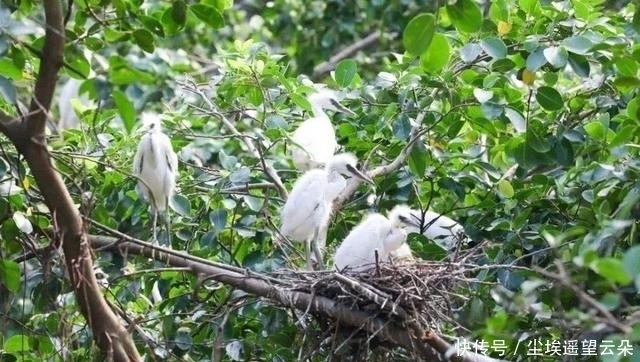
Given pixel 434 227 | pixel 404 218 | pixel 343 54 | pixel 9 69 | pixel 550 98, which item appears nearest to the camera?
pixel 9 69

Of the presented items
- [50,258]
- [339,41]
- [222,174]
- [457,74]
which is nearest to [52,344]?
[50,258]

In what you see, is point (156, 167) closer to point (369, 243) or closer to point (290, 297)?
point (369, 243)

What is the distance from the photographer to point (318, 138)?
18.2 feet

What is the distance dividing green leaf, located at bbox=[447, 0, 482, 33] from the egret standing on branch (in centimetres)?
171

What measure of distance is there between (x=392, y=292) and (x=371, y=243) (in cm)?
54

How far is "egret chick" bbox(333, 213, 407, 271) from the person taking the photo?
15.8 ft

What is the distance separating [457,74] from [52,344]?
1846 millimetres

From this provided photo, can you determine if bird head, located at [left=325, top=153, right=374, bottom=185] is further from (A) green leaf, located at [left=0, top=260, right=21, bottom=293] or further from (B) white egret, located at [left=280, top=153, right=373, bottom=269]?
(A) green leaf, located at [left=0, top=260, right=21, bottom=293]

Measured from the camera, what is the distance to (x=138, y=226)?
231 inches

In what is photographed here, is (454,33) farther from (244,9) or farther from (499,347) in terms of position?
(244,9)

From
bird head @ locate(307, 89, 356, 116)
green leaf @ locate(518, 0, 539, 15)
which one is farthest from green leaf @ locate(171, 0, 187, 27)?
bird head @ locate(307, 89, 356, 116)

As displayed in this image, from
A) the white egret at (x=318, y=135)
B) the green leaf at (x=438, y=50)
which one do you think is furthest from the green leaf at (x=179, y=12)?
the white egret at (x=318, y=135)

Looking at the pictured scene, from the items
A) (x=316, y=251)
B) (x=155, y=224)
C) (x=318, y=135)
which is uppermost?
(x=318, y=135)

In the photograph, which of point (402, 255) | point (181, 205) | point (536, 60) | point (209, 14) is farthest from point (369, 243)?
point (209, 14)
